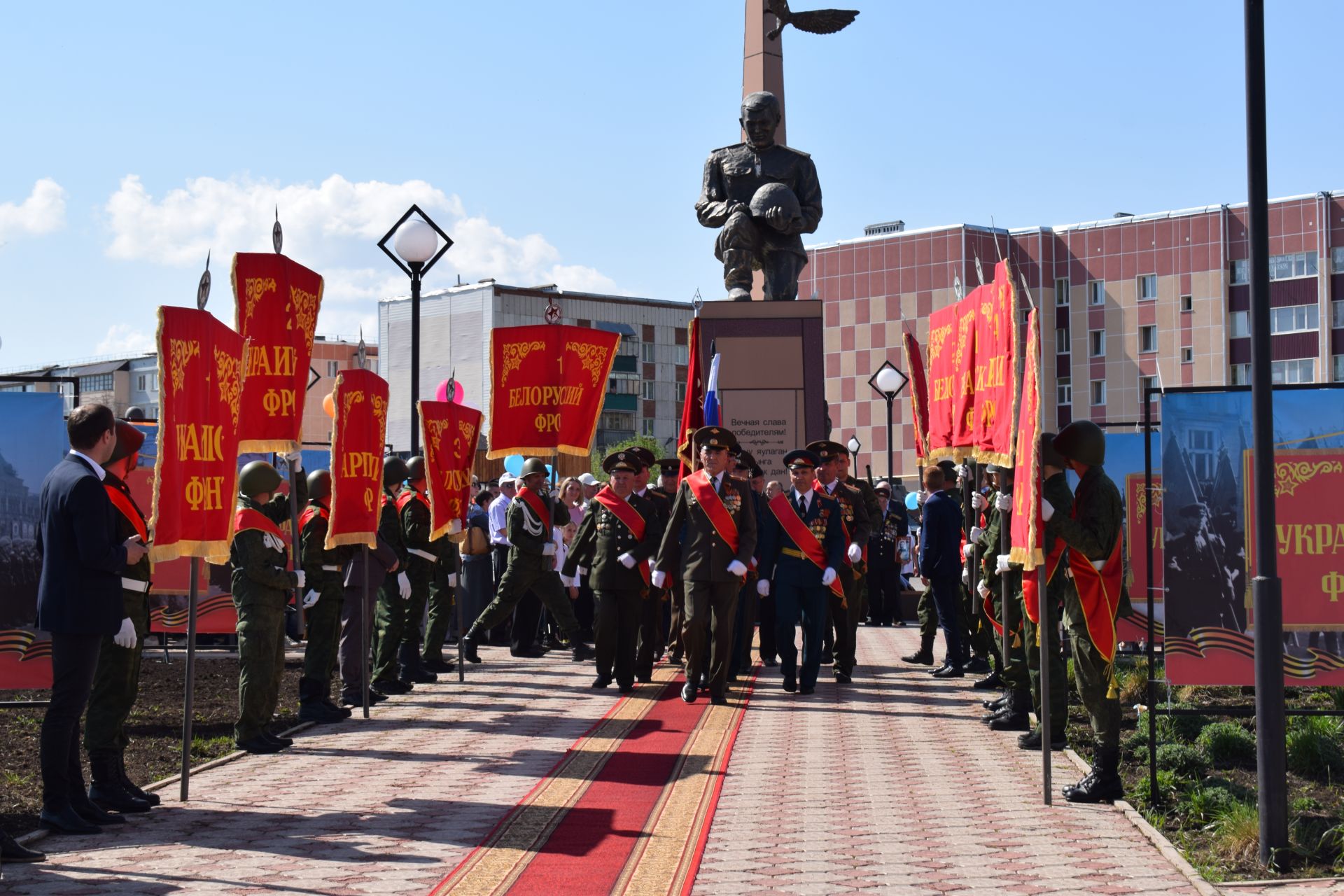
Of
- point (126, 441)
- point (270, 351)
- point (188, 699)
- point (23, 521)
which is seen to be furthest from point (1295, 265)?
point (188, 699)

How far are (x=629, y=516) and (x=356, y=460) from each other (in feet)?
9.30

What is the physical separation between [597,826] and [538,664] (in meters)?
8.91

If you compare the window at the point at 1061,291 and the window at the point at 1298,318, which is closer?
the window at the point at 1298,318

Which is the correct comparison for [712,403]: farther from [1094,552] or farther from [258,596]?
[1094,552]

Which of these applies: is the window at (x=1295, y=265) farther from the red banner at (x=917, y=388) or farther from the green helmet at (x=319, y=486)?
the green helmet at (x=319, y=486)

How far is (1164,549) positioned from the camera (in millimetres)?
8086

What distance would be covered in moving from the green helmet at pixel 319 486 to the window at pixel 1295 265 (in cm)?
6827

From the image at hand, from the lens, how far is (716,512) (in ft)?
40.2

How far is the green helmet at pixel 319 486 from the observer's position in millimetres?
11828

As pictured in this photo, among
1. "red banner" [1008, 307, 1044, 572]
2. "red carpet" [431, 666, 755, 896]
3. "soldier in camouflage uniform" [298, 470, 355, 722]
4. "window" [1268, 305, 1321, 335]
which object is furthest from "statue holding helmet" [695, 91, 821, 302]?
"window" [1268, 305, 1321, 335]

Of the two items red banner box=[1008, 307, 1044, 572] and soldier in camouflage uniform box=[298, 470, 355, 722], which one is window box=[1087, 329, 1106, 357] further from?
red banner box=[1008, 307, 1044, 572]

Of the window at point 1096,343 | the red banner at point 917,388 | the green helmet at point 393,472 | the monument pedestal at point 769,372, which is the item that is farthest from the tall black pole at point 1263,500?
the window at point 1096,343

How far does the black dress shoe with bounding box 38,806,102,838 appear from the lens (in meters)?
7.37

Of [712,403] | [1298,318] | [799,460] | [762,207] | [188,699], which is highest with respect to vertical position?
[1298,318]
